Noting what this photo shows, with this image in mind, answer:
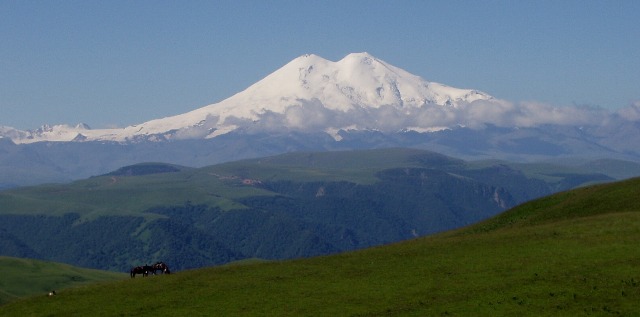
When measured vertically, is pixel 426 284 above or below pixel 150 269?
above

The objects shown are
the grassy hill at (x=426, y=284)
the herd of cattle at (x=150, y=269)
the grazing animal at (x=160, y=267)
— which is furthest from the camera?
the grazing animal at (x=160, y=267)

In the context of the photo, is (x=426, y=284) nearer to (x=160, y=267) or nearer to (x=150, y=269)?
(x=150, y=269)

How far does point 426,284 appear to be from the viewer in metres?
73.8

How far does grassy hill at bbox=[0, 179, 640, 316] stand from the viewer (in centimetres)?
6575

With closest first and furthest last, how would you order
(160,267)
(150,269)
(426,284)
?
(426,284), (150,269), (160,267)

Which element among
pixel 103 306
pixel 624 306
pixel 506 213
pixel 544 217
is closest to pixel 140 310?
pixel 103 306

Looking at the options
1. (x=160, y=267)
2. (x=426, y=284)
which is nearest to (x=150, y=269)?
(x=160, y=267)

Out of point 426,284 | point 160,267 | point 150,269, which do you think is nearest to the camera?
point 426,284

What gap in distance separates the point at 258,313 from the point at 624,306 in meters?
24.2

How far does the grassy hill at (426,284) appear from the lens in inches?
2589

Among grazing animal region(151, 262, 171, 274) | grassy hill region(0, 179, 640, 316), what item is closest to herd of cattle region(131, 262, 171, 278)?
grazing animal region(151, 262, 171, 274)

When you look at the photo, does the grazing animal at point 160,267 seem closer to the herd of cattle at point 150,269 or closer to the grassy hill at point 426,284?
the herd of cattle at point 150,269

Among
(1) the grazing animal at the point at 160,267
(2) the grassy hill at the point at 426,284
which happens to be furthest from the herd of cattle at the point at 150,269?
(2) the grassy hill at the point at 426,284

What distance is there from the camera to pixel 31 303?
265 ft
